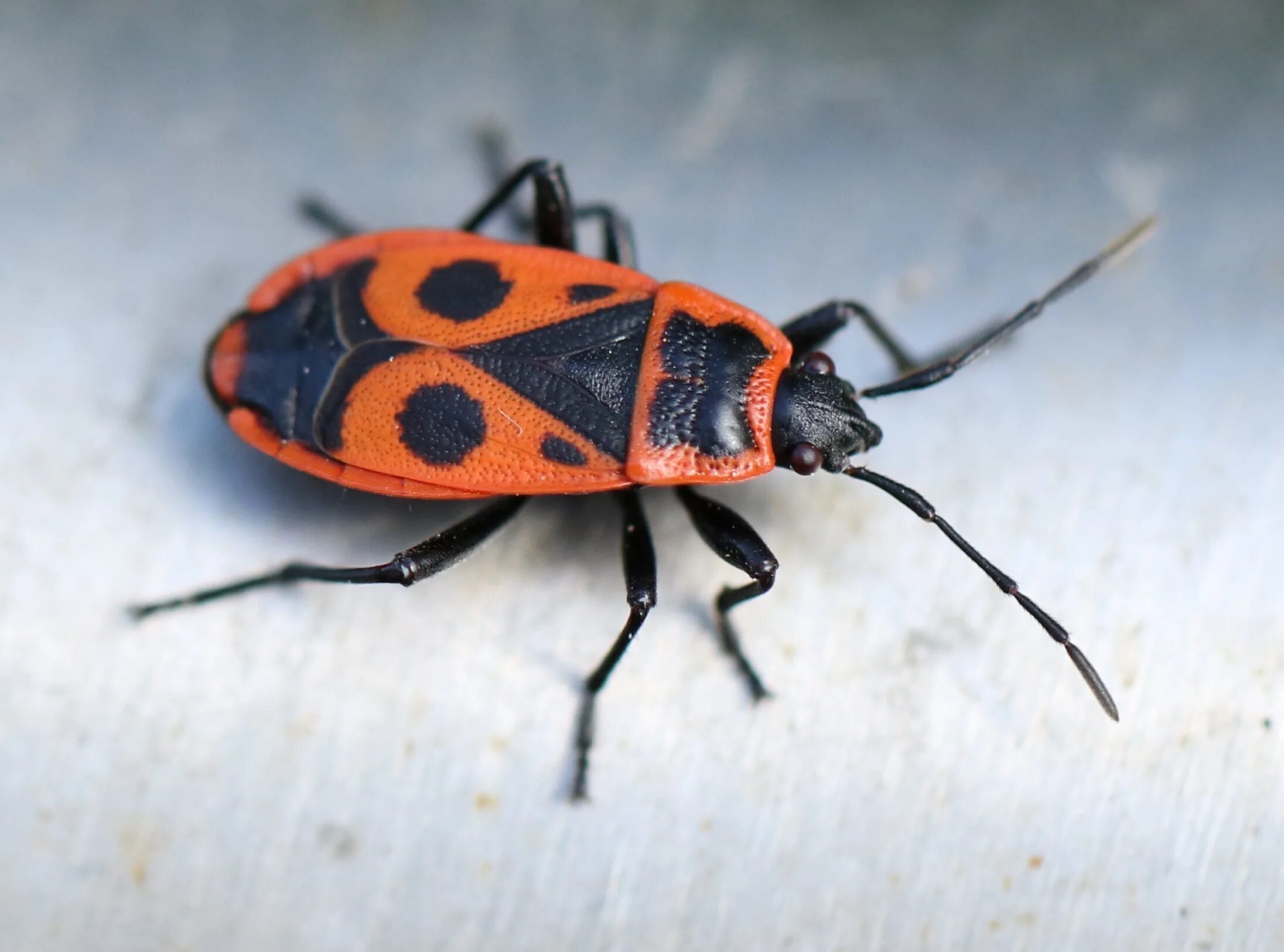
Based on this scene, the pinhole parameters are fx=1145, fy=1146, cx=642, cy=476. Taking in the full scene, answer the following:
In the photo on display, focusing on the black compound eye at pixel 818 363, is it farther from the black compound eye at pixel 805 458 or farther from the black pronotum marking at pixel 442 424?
the black pronotum marking at pixel 442 424

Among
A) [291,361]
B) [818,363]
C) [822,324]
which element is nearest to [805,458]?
[818,363]

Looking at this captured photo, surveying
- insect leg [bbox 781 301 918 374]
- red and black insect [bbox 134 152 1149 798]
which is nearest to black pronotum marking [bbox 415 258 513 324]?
red and black insect [bbox 134 152 1149 798]

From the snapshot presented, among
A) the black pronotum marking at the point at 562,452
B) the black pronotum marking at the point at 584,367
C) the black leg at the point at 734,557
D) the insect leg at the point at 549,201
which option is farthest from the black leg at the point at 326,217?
the black leg at the point at 734,557

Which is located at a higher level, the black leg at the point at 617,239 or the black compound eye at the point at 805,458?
the black leg at the point at 617,239

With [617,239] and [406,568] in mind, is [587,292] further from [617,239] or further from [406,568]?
[406,568]

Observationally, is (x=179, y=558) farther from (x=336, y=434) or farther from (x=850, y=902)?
(x=850, y=902)

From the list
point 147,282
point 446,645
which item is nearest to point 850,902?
point 446,645
